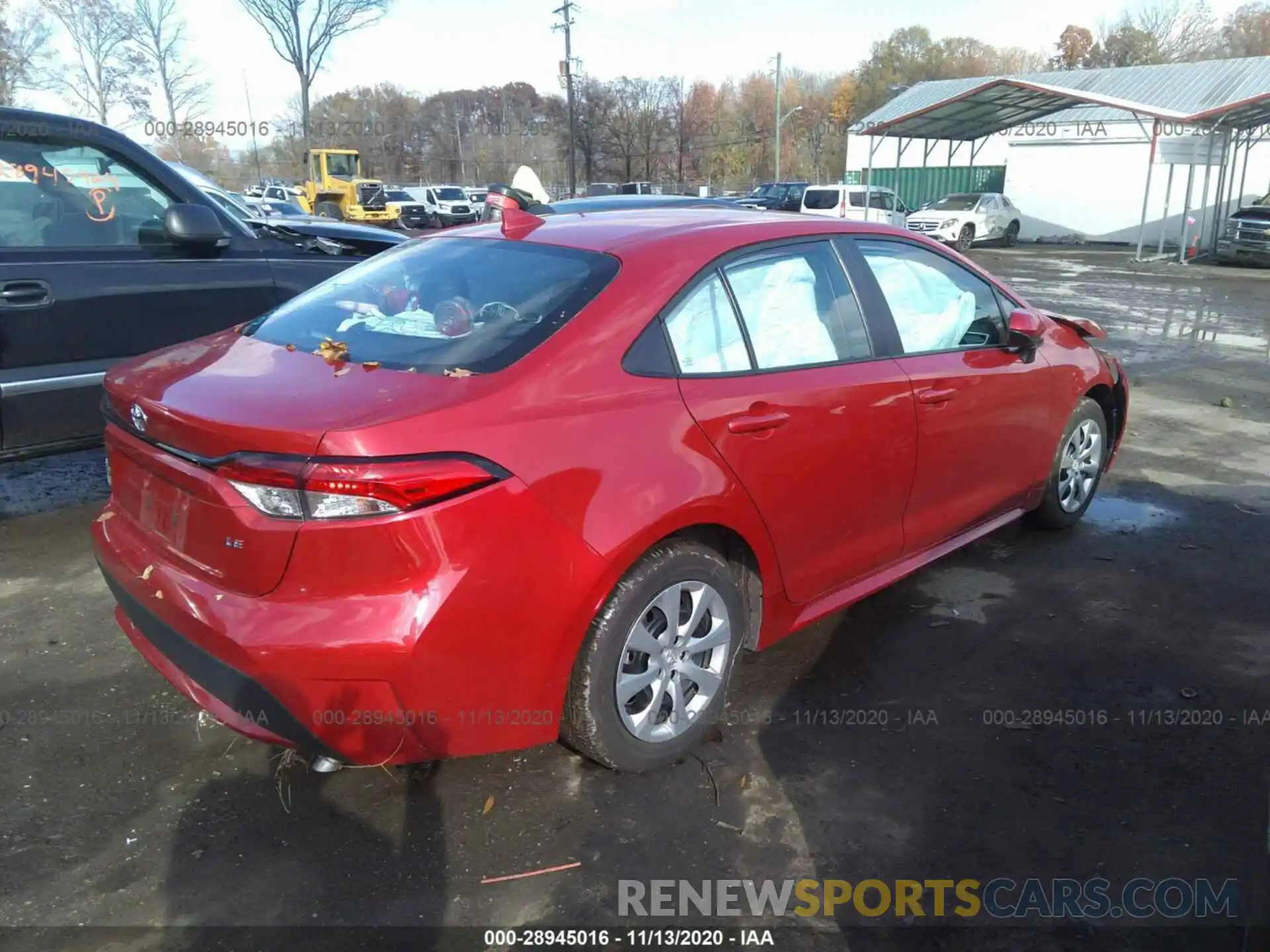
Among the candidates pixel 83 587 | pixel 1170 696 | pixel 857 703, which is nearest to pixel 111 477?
pixel 83 587

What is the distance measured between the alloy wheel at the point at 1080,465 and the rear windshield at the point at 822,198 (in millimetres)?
22956

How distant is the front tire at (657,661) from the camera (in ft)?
8.70

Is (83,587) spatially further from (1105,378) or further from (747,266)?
(1105,378)

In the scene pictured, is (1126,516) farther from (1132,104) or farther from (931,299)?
(1132,104)

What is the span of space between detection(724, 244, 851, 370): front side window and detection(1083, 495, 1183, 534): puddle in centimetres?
259

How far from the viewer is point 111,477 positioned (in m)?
2.98

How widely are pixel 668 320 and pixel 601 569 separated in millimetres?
814

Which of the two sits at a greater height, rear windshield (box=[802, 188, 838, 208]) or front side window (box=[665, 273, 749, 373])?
rear windshield (box=[802, 188, 838, 208])

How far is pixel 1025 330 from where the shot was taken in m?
4.01

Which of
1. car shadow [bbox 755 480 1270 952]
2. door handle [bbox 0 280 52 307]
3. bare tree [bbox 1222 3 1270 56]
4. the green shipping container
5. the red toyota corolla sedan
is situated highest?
bare tree [bbox 1222 3 1270 56]

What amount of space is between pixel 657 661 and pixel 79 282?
335cm

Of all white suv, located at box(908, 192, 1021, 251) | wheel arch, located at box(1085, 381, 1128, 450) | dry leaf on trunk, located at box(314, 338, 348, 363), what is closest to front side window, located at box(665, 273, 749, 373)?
dry leaf on trunk, located at box(314, 338, 348, 363)

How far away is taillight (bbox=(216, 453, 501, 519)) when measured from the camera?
222 cm

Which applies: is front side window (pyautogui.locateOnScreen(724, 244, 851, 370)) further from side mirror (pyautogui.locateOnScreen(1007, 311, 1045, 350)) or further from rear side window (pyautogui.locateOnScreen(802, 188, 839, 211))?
rear side window (pyautogui.locateOnScreen(802, 188, 839, 211))
